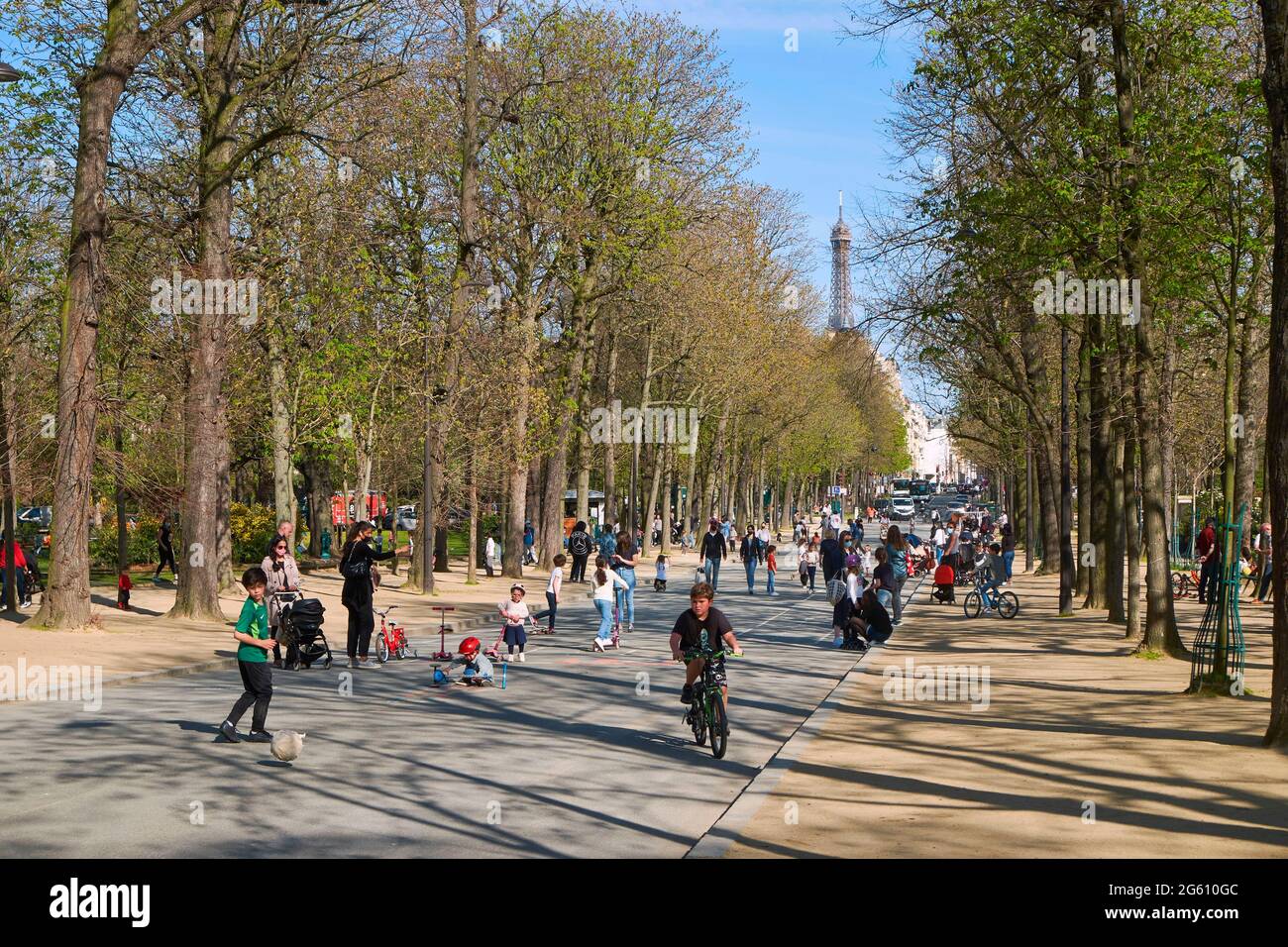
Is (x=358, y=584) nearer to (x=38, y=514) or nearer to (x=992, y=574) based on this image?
(x=992, y=574)

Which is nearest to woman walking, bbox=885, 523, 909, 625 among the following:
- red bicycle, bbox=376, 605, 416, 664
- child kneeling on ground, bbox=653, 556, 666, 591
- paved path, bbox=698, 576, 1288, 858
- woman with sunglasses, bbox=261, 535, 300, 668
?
paved path, bbox=698, 576, 1288, 858

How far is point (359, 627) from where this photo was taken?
69.5 feet

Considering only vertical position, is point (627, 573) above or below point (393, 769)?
above

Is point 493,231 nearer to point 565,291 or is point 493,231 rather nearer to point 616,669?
point 565,291

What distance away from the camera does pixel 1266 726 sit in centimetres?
1425

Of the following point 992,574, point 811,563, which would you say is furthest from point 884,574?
point 811,563

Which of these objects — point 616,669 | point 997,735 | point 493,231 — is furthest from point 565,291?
point 997,735

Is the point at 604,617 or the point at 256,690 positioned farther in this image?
the point at 604,617

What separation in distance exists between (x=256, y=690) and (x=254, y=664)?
9.7 inches

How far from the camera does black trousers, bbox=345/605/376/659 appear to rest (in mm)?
21141

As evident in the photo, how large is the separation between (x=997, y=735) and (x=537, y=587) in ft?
88.0

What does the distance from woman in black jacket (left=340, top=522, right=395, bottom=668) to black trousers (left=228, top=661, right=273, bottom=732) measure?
706cm

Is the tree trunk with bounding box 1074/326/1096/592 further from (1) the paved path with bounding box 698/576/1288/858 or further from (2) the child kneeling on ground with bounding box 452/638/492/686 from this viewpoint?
(2) the child kneeling on ground with bounding box 452/638/492/686

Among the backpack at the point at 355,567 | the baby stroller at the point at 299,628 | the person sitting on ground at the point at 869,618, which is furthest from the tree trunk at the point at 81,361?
the person sitting on ground at the point at 869,618
